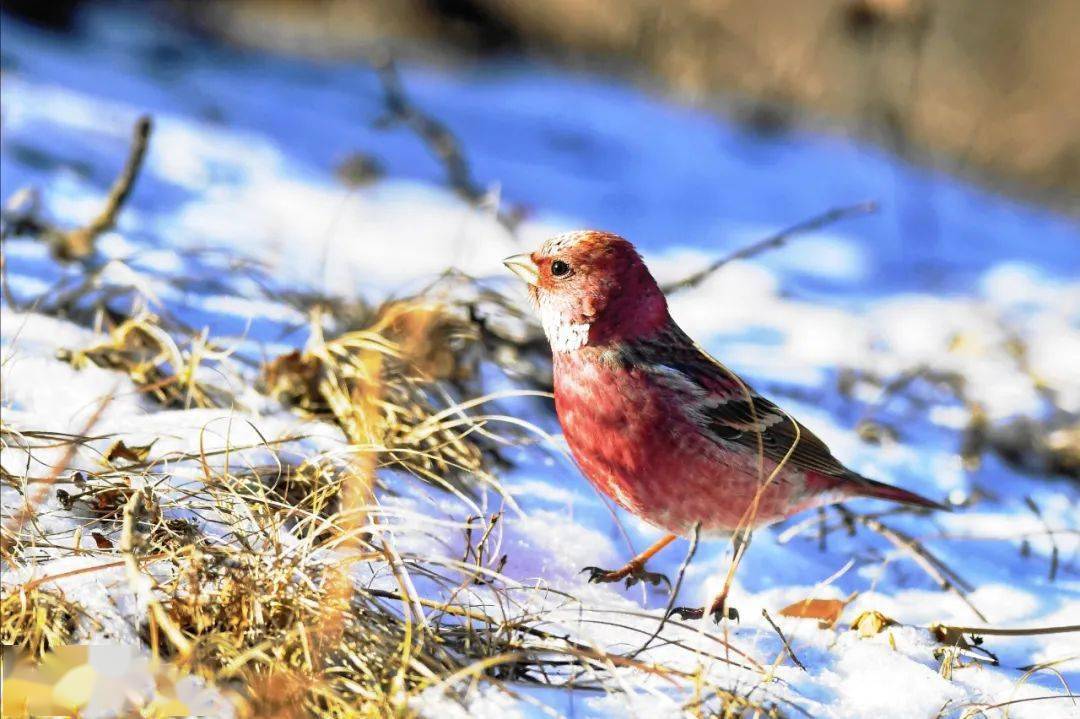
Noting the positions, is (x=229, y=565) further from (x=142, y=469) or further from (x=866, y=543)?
(x=866, y=543)

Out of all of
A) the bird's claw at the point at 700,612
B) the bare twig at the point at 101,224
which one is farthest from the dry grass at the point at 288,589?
the bare twig at the point at 101,224

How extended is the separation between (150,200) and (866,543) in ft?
11.8

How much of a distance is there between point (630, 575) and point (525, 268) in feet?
3.16

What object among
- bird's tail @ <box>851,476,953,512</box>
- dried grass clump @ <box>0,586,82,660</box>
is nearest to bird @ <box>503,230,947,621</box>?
bird's tail @ <box>851,476,953,512</box>

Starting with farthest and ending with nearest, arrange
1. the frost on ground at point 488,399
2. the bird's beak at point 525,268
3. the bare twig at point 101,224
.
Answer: the bare twig at point 101,224, the bird's beak at point 525,268, the frost on ground at point 488,399

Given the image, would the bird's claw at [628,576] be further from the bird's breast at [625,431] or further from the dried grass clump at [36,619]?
the dried grass clump at [36,619]

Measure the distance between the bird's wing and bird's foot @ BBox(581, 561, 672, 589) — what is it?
1.50ft

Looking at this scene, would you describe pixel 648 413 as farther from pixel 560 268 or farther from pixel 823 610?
pixel 823 610

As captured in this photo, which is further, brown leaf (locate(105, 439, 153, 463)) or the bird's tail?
the bird's tail

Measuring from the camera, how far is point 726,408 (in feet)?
→ 10.0

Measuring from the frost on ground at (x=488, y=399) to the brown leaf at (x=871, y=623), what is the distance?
6 centimetres

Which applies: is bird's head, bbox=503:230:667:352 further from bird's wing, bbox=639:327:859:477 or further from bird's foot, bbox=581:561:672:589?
bird's foot, bbox=581:561:672:589

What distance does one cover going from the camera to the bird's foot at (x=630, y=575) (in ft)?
9.94

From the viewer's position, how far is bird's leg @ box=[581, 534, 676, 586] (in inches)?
119
